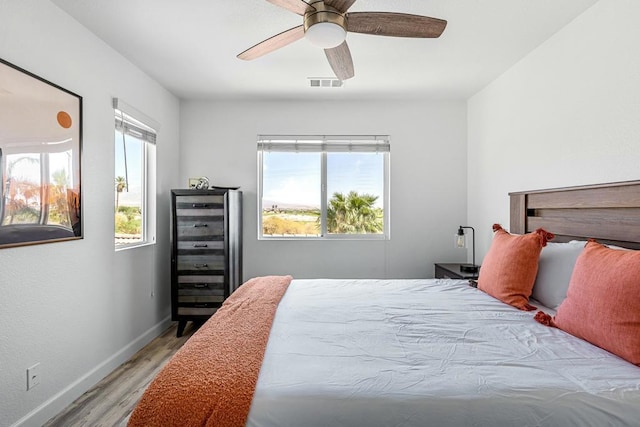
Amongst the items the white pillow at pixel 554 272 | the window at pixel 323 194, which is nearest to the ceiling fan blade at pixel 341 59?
the window at pixel 323 194

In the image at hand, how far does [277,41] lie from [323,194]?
7.16 feet

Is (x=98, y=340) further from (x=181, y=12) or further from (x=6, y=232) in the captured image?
(x=181, y=12)

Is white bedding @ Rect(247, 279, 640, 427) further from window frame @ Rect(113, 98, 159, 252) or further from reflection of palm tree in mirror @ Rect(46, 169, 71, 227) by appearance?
window frame @ Rect(113, 98, 159, 252)

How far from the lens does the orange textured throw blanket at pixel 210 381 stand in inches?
42.6

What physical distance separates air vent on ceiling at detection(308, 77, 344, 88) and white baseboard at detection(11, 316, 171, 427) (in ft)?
9.16

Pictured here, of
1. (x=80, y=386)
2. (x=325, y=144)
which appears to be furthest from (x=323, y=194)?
(x=80, y=386)

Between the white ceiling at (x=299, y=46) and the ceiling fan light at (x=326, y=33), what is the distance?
1.70ft

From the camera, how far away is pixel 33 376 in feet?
6.40

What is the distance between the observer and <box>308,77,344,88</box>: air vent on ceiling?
3240 mm

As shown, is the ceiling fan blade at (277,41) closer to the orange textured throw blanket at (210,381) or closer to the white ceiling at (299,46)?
the white ceiling at (299,46)

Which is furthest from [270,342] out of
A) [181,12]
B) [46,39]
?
[46,39]

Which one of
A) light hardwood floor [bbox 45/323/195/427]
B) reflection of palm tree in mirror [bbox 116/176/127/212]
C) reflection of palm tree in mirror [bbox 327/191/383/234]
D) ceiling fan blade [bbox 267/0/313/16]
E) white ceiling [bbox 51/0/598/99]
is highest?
white ceiling [bbox 51/0/598/99]

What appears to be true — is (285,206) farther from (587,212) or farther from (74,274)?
(587,212)

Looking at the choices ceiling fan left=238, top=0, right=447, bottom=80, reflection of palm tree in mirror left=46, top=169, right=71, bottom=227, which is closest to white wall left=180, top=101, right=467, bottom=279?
reflection of palm tree in mirror left=46, top=169, right=71, bottom=227
